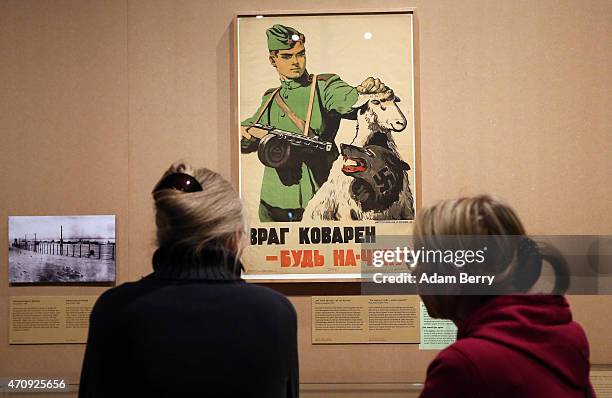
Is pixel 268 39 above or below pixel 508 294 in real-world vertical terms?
above

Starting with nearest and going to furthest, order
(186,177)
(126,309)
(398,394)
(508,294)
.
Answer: (508,294) < (126,309) < (186,177) < (398,394)

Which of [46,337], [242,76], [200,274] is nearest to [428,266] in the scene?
[200,274]

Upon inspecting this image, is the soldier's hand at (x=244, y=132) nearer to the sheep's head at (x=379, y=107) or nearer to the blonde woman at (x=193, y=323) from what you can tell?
the sheep's head at (x=379, y=107)

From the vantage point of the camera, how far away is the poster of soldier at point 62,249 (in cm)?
A: 228

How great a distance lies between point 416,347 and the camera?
224cm

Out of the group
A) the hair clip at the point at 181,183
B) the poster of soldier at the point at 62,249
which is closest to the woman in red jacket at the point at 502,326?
the hair clip at the point at 181,183

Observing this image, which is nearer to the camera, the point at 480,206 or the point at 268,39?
the point at 480,206

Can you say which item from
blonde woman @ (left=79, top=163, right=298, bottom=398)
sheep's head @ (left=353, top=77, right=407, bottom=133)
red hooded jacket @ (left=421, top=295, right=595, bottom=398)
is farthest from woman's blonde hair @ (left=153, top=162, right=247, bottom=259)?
sheep's head @ (left=353, top=77, right=407, bottom=133)

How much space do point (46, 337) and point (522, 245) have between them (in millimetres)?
1762

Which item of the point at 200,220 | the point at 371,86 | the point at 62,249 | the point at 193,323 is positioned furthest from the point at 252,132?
the point at 193,323

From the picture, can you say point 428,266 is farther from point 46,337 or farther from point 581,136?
point 46,337

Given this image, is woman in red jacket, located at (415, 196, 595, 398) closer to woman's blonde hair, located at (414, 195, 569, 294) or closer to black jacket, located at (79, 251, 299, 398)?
woman's blonde hair, located at (414, 195, 569, 294)

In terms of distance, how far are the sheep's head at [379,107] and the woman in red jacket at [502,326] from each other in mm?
982

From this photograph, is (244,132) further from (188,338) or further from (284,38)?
(188,338)
